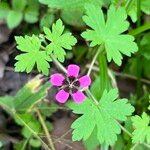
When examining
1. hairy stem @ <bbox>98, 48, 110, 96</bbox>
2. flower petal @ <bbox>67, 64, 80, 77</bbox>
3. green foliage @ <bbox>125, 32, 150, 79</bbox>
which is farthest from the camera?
green foliage @ <bbox>125, 32, 150, 79</bbox>

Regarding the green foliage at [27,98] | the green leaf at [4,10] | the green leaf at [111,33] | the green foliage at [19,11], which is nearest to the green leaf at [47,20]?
the green foliage at [19,11]

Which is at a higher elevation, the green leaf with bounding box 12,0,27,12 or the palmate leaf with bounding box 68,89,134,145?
the green leaf with bounding box 12,0,27,12

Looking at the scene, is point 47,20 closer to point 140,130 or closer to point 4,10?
point 4,10

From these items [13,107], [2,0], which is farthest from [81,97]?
[2,0]

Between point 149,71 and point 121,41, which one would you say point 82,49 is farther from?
point 121,41

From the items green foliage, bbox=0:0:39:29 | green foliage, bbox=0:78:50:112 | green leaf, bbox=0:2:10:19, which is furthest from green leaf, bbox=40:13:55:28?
green foliage, bbox=0:78:50:112

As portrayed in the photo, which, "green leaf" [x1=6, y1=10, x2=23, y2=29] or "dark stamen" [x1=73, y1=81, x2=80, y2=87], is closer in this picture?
"dark stamen" [x1=73, y1=81, x2=80, y2=87]

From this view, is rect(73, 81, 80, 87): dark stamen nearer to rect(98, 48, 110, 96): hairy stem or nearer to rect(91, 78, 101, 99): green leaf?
rect(98, 48, 110, 96): hairy stem
